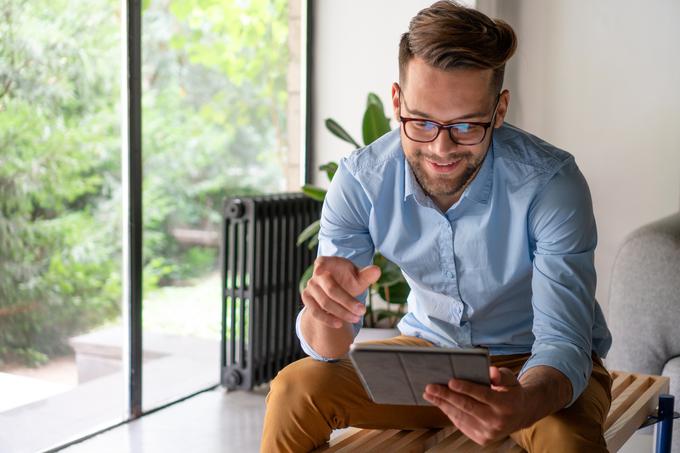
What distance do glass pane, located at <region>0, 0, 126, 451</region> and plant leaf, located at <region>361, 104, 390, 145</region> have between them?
0.92 meters

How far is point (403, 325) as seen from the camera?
75.4 inches

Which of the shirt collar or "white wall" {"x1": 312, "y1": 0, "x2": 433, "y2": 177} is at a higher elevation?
"white wall" {"x1": 312, "y1": 0, "x2": 433, "y2": 177}

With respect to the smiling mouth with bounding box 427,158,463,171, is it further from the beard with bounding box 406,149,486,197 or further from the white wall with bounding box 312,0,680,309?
the white wall with bounding box 312,0,680,309

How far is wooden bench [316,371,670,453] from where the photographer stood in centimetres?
159

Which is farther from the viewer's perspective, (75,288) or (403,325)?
(75,288)

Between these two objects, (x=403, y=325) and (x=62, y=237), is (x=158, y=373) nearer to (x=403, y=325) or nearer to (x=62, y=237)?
(x=62, y=237)

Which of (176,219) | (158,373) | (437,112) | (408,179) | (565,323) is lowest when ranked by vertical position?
(158,373)

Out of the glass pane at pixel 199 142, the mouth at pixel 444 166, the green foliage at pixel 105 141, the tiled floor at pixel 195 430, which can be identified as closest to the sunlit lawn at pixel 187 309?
the glass pane at pixel 199 142

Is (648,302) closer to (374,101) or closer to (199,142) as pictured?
(374,101)

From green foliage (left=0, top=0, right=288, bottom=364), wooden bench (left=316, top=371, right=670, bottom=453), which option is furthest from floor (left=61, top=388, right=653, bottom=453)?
wooden bench (left=316, top=371, right=670, bottom=453)

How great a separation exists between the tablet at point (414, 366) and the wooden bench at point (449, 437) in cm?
23

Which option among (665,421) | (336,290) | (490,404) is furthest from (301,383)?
(665,421)

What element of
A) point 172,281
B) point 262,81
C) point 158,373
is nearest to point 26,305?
point 158,373

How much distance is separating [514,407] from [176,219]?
4480 millimetres
